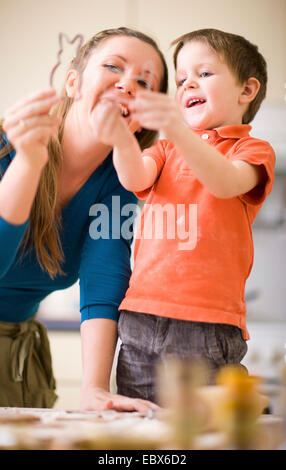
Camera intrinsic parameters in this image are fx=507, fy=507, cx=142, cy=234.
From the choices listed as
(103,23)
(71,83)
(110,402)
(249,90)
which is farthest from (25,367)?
(103,23)

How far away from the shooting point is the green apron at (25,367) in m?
0.97

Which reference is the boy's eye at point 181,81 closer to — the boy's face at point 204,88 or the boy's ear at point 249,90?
the boy's face at point 204,88

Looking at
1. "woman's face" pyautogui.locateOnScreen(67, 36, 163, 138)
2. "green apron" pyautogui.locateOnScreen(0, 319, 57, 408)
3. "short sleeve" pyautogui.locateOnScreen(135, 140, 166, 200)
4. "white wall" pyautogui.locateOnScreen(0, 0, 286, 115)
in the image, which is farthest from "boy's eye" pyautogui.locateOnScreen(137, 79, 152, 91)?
"green apron" pyautogui.locateOnScreen(0, 319, 57, 408)

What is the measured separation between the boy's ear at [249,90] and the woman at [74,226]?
5.2 inches

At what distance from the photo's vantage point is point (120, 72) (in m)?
0.74

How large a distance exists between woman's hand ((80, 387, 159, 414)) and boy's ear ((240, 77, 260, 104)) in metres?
0.49

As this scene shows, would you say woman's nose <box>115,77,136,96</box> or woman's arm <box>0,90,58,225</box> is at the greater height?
woman's nose <box>115,77,136,96</box>

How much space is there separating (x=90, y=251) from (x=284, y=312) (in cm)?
121

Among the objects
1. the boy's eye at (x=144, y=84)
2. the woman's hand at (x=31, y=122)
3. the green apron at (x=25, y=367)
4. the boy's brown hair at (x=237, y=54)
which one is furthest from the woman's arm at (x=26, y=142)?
the green apron at (x=25, y=367)

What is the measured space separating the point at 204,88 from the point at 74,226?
321 millimetres

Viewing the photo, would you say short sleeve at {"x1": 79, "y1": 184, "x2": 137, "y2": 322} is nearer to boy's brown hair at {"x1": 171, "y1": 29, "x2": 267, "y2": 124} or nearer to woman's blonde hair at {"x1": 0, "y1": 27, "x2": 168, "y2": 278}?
woman's blonde hair at {"x1": 0, "y1": 27, "x2": 168, "y2": 278}

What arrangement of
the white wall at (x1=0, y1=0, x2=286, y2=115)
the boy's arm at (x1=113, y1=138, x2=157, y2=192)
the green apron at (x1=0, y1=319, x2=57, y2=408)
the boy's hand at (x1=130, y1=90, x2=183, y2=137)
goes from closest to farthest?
the boy's hand at (x1=130, y1=90, x2=183, y2=137)
the boy's arm at (x1=113, y1=138, x2=157, y2=192)
the green apron at (x1=0, y1=319, x2=57, y2=408)
the white wall at (x1=0, y1=0, x2=286, y2=115)

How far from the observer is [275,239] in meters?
1.94

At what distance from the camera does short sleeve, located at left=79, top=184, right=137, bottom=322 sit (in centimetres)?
79
